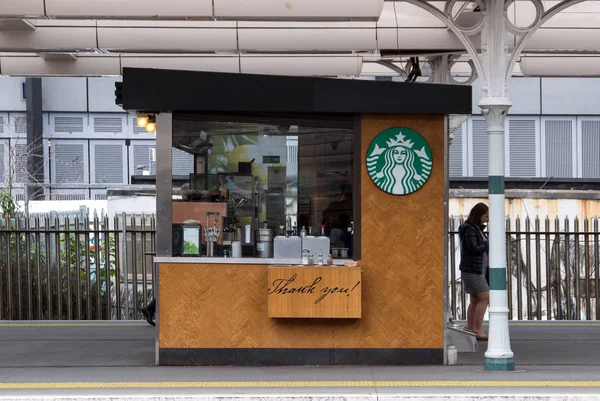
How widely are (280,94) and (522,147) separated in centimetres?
1798

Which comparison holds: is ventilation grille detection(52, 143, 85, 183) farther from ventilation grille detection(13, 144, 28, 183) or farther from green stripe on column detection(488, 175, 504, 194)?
green stripe on column detection(488, 175, 504, 194)

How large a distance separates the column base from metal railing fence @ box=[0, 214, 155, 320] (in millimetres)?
7448

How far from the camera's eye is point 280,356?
11648 mm

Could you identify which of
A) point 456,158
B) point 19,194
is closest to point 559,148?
point 456,158

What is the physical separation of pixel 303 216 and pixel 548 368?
323cm

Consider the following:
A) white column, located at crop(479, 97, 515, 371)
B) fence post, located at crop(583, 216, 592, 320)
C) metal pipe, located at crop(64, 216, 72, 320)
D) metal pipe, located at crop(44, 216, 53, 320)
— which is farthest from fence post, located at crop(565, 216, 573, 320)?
metal pipe, located at crop(44, 216, 53, 320)

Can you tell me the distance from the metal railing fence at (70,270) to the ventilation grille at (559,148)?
45.8 ft

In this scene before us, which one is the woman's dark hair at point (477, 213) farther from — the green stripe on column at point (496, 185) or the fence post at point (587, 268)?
the fence post at point (587, 268)

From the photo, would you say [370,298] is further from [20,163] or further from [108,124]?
[108,124]

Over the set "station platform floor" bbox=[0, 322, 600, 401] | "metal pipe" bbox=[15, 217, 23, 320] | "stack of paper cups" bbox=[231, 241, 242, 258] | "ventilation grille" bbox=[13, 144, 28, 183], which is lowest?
"station platform floor" bbox=[0, 322, 600, 401]

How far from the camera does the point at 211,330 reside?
11625mm

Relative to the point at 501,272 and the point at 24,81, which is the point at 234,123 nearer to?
the point at 501,272

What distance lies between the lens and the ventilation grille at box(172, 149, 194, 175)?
11617 mm

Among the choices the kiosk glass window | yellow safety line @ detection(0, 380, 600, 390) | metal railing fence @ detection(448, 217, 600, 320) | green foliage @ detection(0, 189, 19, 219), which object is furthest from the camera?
green foliage @ detection(0, 189, 19, 219)
